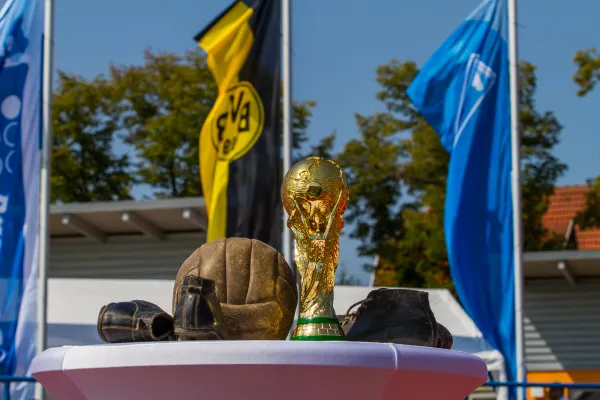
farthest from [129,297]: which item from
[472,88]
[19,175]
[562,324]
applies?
[562,324]

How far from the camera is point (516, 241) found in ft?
44.2

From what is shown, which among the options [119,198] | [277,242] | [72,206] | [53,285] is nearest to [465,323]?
[277,242]

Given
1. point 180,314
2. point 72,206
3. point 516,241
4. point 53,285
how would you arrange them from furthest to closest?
point 72,206
point 53,285
point 516,241
point 180,314

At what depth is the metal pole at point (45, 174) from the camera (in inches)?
470

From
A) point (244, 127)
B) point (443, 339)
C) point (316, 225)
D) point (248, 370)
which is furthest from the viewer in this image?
point (244, 127)

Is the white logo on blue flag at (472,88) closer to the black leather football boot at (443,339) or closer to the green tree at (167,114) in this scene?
the black leather football boot at (443,339)

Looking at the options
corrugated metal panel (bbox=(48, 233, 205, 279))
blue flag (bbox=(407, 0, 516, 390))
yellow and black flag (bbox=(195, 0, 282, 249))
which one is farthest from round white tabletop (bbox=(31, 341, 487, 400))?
corrugated metal panel (bbox=(48, 233, 205, 279))

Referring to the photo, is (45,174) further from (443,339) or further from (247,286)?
(443,339)

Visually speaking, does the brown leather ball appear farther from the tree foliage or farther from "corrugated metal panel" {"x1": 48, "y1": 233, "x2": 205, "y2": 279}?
the tree foliage

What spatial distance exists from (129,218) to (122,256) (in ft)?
5.20

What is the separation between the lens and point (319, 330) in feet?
13.6

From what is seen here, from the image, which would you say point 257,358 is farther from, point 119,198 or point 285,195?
point 119,198

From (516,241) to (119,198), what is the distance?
21369 mm

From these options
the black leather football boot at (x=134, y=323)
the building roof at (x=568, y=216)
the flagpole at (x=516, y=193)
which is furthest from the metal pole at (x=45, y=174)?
the building roof at (x=568, y=216)
